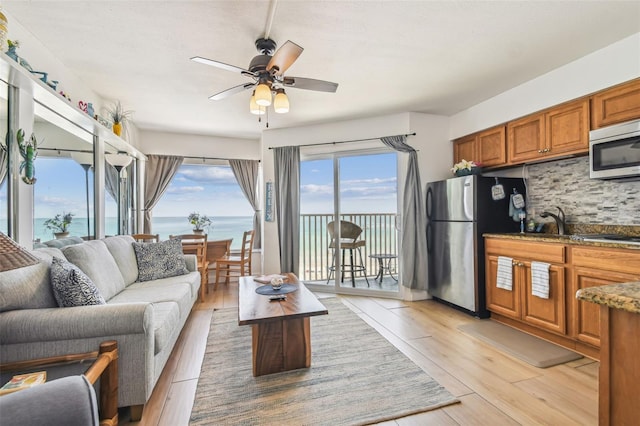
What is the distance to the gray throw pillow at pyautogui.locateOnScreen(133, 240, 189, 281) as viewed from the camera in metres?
3.23

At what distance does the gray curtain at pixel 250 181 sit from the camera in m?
5.41

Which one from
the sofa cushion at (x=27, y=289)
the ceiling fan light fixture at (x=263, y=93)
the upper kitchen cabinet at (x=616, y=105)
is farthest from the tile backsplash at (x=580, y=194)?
the sofa cushion at (x=27, y=289)

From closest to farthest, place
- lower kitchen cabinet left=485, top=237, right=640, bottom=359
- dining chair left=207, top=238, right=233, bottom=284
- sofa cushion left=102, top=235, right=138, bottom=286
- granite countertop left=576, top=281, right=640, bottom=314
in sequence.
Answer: granite countertop left=576, top=281, right=640, bottom=314, lower kitchen cabinet left=485, top=237, right=640, bottom=359, sofa cushion left=102, top=235, right=138, bottom=286, dining chair left=207, top=238, right=233, bottom=284

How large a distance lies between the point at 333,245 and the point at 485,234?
6.79 feet

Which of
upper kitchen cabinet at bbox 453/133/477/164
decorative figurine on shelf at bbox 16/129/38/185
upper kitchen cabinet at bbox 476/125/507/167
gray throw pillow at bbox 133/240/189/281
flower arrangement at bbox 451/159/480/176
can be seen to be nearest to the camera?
decorative figurine on shelf at bbox 16/129/38/185

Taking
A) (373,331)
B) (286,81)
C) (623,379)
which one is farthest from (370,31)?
(373,331)

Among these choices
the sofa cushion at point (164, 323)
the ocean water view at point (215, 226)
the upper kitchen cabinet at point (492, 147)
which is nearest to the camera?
the sofa cushion at point (164, 323)

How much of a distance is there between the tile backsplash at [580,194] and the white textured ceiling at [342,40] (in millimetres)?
1025

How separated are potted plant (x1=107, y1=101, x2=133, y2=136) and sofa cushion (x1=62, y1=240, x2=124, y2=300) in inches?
57.1

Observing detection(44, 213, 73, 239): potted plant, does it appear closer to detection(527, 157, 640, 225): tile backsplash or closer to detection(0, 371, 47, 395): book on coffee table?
detection(0, 371, 47, 395): book on coffee table

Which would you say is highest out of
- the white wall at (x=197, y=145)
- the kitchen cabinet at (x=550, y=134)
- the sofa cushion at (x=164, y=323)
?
the white wall at (x=197, y=145)

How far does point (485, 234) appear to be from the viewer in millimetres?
3297

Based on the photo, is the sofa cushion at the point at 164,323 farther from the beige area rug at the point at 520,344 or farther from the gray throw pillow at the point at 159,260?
the beige area rug at the point at 520,344

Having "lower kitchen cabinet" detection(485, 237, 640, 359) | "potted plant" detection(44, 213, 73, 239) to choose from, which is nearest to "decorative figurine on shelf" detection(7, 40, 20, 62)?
"potted plant" detection(44, 213, 73, 239)
